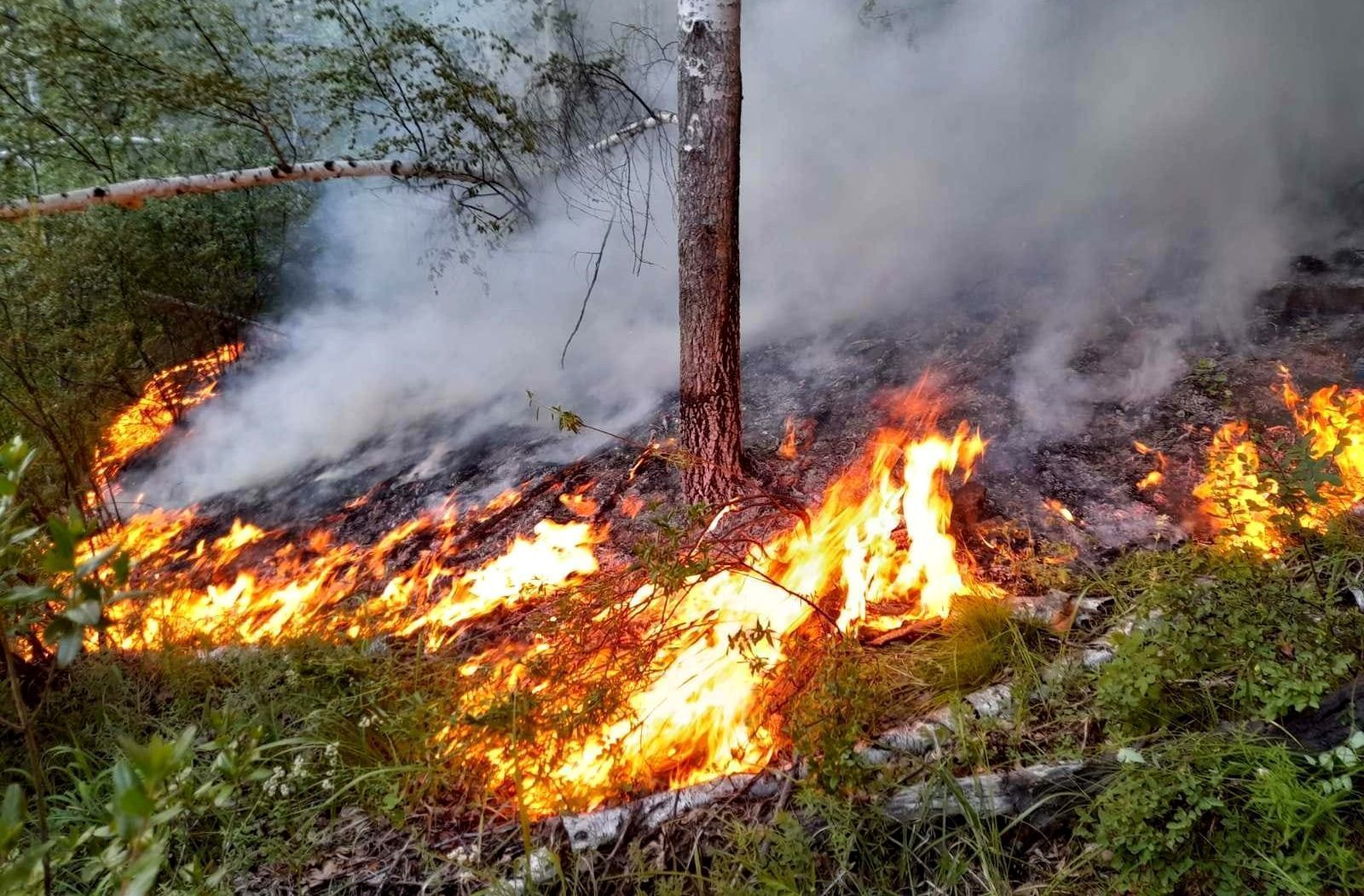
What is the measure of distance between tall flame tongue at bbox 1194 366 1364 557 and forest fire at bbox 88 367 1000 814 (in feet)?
3.34

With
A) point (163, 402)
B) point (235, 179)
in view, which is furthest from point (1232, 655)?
point (163, 402)

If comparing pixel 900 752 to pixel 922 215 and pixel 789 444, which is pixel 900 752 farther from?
pixel 922 215

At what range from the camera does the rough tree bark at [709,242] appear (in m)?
3.44

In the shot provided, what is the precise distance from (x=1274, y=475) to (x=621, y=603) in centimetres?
253

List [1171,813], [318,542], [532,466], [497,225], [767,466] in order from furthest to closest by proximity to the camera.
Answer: [497,225], [532,466], [318,542], [767,466], [1171,813]

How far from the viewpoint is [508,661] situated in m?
2.92

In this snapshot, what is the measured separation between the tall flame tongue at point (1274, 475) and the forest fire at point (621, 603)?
102 centimetres

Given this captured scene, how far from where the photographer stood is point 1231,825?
178 centimetres

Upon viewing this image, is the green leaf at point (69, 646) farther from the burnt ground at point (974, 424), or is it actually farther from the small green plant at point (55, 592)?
the burnt ground at point (974, 424)

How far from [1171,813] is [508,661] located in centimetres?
241

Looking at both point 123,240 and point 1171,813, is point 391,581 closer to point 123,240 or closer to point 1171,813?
point 1171,813

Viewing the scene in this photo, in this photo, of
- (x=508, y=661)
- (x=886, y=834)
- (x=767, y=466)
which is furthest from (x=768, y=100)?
(x=886, y=834)

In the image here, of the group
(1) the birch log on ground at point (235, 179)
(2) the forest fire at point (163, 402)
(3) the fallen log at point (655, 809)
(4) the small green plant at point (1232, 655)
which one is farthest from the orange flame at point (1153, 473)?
(2) the forest fire at point (163, 402)

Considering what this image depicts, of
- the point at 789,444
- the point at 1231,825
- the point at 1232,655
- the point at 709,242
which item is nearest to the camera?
the point at 1231,825
